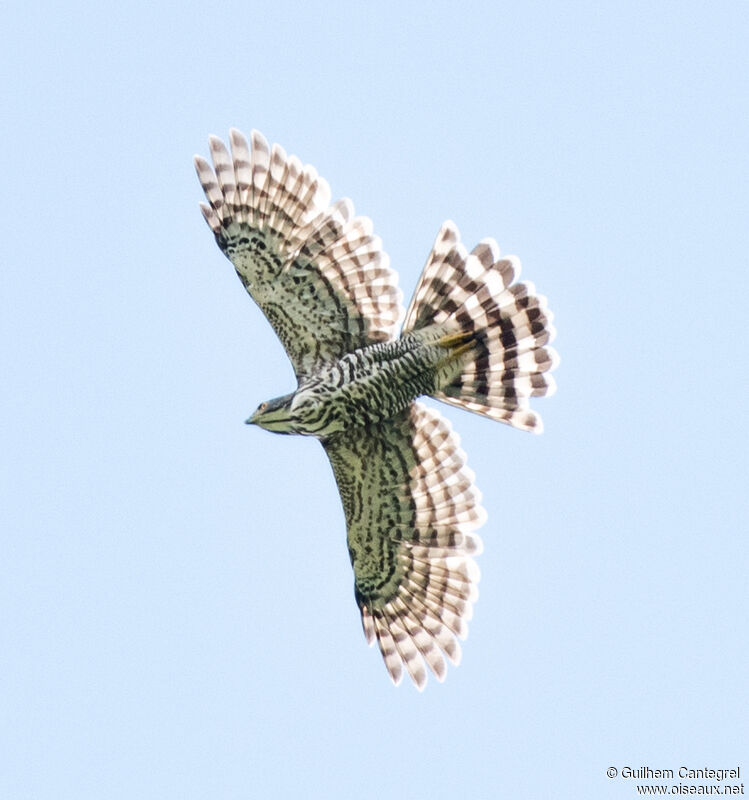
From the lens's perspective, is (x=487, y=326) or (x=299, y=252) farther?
(x=487, y=326)

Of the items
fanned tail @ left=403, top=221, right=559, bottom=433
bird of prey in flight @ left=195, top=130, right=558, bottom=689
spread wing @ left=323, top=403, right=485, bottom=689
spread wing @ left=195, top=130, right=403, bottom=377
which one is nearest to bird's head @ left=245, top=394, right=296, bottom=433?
bird of prey in flight @ left=195, top=130, right=558, bottom=689

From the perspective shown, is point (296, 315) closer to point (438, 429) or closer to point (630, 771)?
point (438, 429)

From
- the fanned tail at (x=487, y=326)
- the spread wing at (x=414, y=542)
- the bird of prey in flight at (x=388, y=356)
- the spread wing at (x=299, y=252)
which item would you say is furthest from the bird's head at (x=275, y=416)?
the fanned tail at (x=487, y=326)

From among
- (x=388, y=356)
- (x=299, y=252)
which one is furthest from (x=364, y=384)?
(x=299, y=252)

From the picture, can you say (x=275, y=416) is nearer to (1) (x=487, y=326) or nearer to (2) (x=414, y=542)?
(1) (x=487, y=326)

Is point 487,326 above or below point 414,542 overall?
above

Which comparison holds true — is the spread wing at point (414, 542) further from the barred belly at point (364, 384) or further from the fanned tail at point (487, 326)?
the barred belly at point (364, 384)

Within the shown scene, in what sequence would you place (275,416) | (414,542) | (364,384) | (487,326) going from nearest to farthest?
(275,416) → (364,384) → (487,326) → (414,542)

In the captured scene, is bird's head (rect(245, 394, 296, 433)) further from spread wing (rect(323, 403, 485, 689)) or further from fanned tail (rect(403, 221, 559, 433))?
fanned tail (rect(403, 221, 559, 433))
